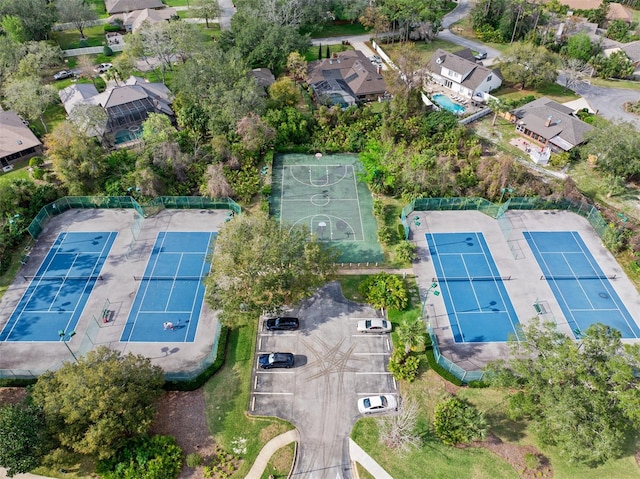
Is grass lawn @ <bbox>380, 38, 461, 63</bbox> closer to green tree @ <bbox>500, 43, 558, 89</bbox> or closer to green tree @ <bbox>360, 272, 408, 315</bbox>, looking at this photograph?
green tree @ <bbox>500, 43, 558, 89</bbox>

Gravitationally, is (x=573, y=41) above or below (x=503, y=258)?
above

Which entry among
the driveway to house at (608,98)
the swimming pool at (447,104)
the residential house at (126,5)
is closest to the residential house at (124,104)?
the residential house at (126,5)

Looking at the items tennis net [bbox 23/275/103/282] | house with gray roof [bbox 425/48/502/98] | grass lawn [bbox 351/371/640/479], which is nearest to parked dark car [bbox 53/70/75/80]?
tennis net [bbox 23/275/103/282]

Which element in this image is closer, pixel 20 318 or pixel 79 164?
pixel 20 318

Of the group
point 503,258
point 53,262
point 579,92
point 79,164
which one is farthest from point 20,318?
point 579,92

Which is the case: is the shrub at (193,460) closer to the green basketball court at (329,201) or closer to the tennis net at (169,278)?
the tennis net at (169,278)

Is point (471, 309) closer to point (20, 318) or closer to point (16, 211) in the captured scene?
point (20, 318)
